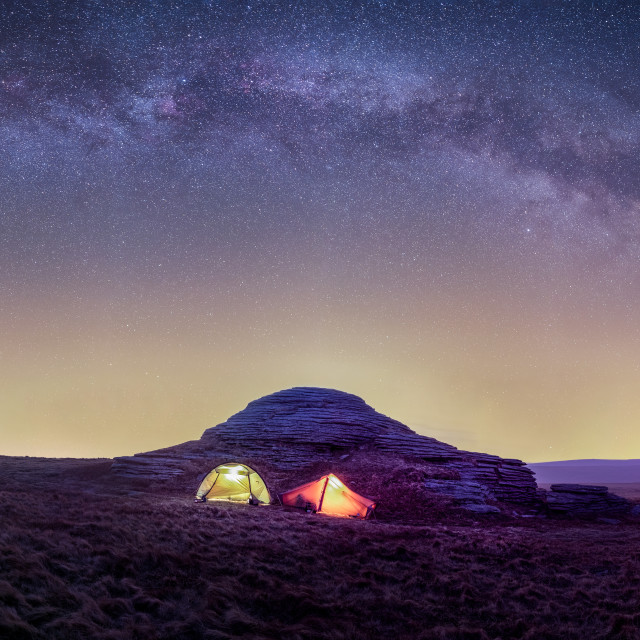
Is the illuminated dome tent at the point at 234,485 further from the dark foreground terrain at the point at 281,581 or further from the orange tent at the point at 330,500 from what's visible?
the dark foreground terrain at the point at 281,581

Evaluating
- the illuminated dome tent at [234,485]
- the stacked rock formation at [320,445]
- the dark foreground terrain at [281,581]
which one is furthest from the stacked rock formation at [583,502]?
the illuminated dome tent at [234,485]

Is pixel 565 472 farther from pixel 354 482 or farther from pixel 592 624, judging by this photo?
pixel 592 624

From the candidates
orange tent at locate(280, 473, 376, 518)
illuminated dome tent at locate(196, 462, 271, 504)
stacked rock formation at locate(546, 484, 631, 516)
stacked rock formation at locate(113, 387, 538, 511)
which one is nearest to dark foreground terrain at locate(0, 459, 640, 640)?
orange tent at locate(280, 473, 376, 518)

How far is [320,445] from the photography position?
33.1 meters

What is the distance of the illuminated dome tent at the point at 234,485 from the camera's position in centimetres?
2470

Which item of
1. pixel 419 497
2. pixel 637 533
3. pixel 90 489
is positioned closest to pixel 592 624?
pixel 637 533

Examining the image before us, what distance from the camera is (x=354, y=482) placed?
28.7m

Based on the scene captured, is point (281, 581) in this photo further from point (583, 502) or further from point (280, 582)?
point (583, 502)

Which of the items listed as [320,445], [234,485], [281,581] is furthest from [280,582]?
[320,445]

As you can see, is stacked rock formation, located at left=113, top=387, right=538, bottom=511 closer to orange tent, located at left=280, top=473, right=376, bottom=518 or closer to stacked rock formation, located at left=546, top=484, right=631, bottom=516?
stacked rock formation, located at left=546, top=484, right=631, bottom=516

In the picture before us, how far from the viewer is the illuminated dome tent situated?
2470 cm

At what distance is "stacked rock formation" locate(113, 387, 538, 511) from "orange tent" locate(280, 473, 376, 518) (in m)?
6.63

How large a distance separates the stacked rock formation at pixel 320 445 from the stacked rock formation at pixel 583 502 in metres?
1.50

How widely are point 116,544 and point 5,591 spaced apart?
13.1 feet
